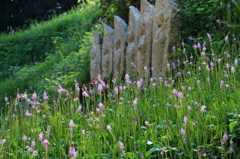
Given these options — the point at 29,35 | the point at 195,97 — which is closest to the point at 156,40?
the point at 195,97

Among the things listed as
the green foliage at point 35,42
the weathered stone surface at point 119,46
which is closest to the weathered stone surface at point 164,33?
the weathered stone surface at point 119,46

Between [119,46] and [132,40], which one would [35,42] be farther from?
[132,40]

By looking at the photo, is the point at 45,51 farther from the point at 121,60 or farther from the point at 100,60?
the point at 121,60

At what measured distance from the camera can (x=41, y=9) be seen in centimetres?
1680

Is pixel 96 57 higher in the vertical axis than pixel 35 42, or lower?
lower

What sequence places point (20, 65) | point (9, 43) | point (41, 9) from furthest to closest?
point (41, 9) → point (9, 43) → point (20, 65)

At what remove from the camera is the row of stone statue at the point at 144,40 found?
4.02m

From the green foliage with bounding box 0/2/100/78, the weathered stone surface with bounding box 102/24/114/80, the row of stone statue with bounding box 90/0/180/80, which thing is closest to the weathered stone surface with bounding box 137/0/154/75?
the row of stone statue with bounding box 90/0/180/80

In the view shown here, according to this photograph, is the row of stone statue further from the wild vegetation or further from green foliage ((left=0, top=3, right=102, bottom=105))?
green foliage ((left=0, top=3, right=102, bottom=105))

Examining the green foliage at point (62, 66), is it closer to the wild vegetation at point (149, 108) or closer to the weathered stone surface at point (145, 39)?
the wild vegetation at point (149, 108)

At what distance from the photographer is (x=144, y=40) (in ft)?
14.4

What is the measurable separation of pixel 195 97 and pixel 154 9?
179cm

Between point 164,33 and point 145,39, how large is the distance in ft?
1.34

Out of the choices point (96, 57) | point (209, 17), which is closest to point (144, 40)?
point (209, 17)
